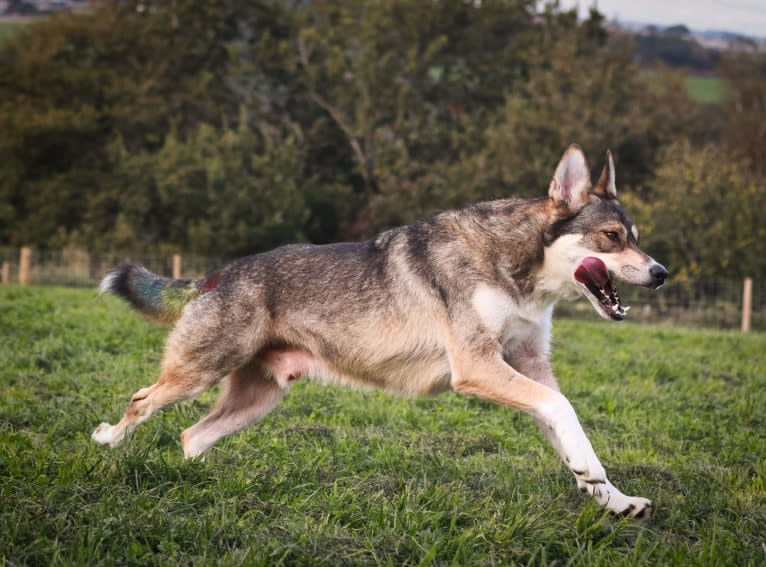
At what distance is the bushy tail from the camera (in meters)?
6.71

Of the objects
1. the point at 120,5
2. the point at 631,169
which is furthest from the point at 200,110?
the point at 631,169

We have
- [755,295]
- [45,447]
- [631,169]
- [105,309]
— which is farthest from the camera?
[631,169]

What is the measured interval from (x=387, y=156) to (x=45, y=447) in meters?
35.9

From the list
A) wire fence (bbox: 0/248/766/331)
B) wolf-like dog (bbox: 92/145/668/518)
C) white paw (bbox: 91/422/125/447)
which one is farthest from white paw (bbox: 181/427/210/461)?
wire fence (bbox: 0/248/766/331)

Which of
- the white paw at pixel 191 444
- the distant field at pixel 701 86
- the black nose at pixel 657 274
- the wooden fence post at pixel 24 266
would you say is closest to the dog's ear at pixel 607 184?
the black nose at pixel 657 274

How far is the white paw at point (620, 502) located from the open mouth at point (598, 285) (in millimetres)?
1183

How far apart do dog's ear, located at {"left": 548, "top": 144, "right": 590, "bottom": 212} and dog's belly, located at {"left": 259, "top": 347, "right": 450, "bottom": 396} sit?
1334mm

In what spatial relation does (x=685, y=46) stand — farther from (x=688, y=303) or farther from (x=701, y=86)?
(x=688, y=303)

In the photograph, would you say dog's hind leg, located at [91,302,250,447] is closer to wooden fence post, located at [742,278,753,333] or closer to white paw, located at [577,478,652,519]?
white paw, located at [577,478,652,519]

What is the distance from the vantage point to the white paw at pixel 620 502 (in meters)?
4.82

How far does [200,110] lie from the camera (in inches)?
1710

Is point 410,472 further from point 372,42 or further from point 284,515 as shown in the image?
point 372,42

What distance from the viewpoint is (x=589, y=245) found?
223 inches

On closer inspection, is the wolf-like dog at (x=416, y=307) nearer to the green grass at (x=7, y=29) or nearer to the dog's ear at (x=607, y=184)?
the dog's ear at (x=607, y=184)
